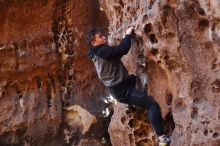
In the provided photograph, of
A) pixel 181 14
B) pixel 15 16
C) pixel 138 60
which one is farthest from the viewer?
pixel 15 16

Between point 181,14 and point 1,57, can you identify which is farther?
point 1,57

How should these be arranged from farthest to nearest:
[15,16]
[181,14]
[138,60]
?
[15,16] < [138,60] < [181,14]

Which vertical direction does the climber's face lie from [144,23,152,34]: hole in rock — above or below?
below

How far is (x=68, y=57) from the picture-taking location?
788 cm

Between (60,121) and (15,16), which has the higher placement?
(15,16)

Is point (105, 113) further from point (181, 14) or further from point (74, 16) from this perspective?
point (181, 14)

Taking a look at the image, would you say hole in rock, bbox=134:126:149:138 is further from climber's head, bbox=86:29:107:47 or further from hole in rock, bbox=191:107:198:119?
climber's head, bbox=86:29:107:47

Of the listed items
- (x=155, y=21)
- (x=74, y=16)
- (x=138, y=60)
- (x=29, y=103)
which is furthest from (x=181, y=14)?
(x=29, y=103)

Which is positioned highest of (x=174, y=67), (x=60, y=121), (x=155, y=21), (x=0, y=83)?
(x=155, y=21)

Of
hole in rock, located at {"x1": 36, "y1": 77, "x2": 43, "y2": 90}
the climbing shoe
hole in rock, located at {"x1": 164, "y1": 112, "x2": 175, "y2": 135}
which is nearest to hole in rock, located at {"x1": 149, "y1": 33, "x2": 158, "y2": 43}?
hole in rock, located at {"x1": 164, "y1": 112, "x2": 175, "y2": 135}

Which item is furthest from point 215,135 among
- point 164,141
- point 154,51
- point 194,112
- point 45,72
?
point 45,72

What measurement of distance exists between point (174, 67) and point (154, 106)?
42 centimetres

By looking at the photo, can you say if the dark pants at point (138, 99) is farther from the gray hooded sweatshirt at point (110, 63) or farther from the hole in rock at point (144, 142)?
the hole in rock at point (144, 142)

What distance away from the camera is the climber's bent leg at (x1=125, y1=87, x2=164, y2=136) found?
169 inches
